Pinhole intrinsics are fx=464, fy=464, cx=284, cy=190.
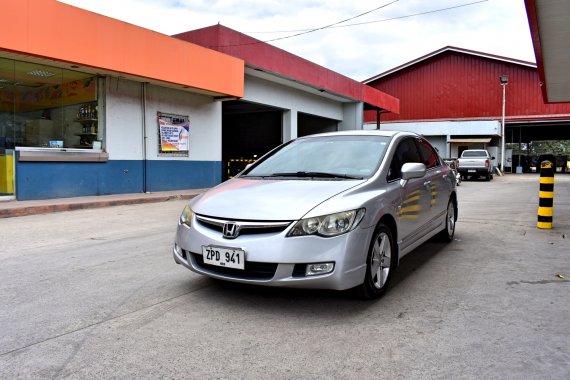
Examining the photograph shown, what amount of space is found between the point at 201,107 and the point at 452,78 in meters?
31.0

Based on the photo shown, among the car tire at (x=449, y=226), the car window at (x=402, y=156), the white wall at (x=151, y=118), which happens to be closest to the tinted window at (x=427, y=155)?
the car window at (x=402, y=156)

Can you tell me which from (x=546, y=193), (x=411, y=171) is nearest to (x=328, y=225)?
(x=411, y=171)

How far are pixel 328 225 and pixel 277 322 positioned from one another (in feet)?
2.69

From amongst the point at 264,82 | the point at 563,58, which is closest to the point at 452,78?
the point at 264,82

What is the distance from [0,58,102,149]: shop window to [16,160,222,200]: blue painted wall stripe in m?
0.65

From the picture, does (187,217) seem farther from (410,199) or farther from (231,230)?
(410,199)

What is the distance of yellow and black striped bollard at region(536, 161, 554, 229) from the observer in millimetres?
7699

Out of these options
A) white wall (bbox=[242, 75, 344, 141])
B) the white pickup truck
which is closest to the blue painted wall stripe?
white wall (bbox=[242, 75, 344, 141])

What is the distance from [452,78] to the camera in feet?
134

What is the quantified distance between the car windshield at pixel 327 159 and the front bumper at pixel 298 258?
0.95 metres

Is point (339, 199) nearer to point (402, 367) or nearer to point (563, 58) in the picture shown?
point (402, 367)

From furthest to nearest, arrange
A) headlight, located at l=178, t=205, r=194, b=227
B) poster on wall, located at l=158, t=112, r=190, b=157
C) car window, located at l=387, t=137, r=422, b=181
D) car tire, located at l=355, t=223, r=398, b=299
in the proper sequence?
poster on wall, located at l=158, t=112, r=190, b=157, car window, located at l=387, t=137, r=422, b=181, headlight, located at l=178, t=205, r=194, b=227, car tire, located at l=355, t=223, r=398, b=299

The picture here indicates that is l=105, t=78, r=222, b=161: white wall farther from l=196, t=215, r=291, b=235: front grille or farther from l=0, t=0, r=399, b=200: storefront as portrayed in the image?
l=196, t=215, r=291, b=235: front grille

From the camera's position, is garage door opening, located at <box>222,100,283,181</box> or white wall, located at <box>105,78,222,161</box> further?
garage door opening, located at <box>222,100,283,181</box>
